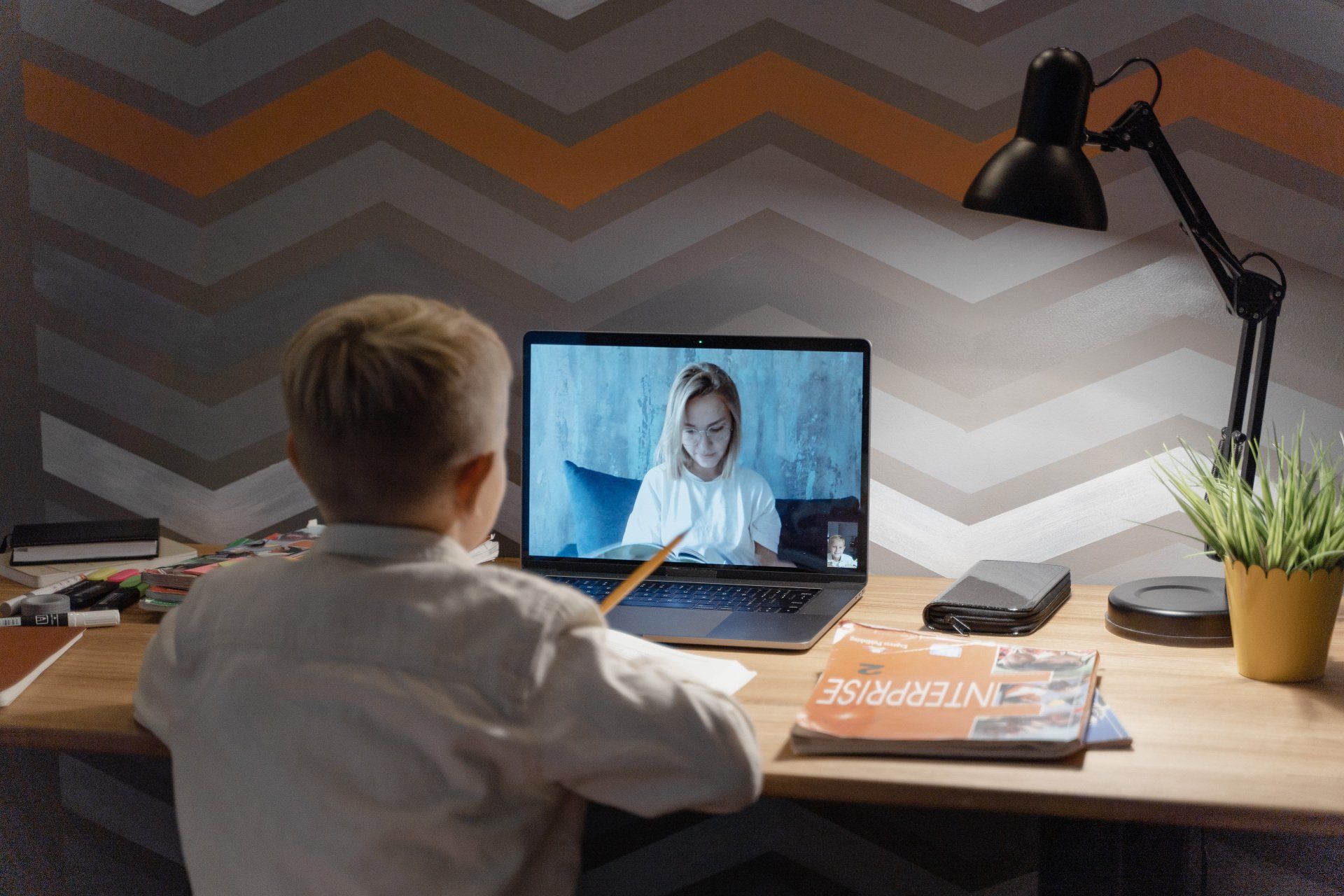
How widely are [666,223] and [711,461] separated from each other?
1.15ft

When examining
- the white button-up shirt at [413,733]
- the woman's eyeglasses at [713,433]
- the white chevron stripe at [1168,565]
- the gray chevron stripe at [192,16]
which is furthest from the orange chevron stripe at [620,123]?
the white button-up shirt at [413,733]

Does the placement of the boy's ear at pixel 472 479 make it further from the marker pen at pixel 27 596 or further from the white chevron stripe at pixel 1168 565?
the white chevron stripe at pixel 1168 565

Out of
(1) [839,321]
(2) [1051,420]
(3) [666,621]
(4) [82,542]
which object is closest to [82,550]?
(4) [82,542]

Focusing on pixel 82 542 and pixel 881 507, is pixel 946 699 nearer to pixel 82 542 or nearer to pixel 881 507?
pixel 881 507

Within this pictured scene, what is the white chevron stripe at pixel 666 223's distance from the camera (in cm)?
140

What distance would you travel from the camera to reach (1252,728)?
0.98 meters

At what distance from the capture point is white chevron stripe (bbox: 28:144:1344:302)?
1403 millimetres

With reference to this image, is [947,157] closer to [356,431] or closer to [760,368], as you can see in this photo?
[760,368]

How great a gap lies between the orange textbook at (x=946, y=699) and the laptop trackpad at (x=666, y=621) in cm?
16

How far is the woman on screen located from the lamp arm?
51 centimetres

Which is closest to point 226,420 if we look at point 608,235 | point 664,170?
point 608,235

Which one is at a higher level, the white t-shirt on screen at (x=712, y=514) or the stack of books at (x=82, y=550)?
the white t-shirt on screen at (x=712, y=514)

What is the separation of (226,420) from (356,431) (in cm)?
99

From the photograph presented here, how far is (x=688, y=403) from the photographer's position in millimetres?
1423
